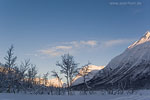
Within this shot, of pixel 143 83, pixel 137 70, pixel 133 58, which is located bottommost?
pixel 143 83

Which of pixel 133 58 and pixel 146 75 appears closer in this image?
pixel 146 75

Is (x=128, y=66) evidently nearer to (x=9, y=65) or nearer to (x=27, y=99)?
(x=9, y=65)

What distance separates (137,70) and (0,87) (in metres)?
150

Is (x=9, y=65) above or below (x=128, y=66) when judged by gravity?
below

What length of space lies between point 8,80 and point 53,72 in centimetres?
837

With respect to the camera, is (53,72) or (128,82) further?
(128,82)

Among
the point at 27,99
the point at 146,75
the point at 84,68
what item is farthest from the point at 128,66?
the point at 27,99

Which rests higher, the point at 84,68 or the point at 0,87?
the point at 84,68

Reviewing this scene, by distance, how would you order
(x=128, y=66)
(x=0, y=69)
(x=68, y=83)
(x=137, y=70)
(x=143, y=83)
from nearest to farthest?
(x=68, y=83)
(x=0, y=69)
(x=143, y=83)
(x=137, y=70)
(x=128, y=66)

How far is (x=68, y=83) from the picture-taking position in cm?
2542

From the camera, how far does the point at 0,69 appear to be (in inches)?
1355

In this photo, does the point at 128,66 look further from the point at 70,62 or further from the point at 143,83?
the point at 70,62

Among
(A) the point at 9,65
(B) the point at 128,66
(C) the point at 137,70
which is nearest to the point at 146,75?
(C) the point at 137,70

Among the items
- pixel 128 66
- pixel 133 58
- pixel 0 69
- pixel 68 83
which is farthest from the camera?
pixel 133 58
